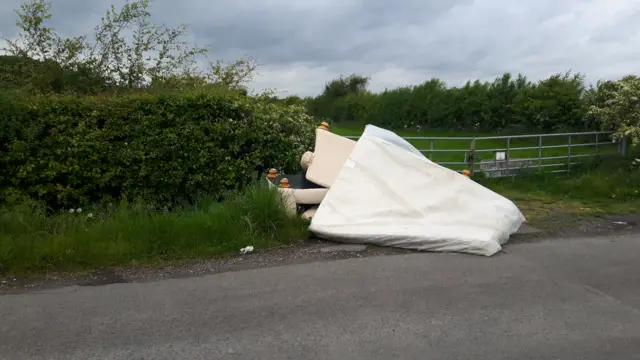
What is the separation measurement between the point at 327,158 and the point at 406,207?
5.29ft

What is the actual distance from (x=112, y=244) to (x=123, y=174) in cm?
184

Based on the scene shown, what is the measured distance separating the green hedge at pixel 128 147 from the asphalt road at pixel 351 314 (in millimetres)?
2836

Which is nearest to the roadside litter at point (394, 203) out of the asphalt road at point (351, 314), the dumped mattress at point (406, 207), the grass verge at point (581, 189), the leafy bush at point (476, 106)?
the dumped mattress at point (406, 207)

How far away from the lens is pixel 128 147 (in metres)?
8.21

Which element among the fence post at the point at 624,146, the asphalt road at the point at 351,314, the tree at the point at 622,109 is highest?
the tree at the point at 622,109

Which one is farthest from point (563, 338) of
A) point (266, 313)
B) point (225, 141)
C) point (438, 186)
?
point (225, 141)

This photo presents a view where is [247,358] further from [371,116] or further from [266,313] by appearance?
[371,116]

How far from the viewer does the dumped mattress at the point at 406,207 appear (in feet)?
23.5

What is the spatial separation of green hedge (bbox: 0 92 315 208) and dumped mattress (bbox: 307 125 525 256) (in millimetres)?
1416

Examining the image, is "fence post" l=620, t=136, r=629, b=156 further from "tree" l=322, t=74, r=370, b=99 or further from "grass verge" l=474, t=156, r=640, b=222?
"tree" l=322, t=74, r=370, b=99

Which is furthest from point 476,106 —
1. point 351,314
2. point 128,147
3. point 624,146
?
point 351,314

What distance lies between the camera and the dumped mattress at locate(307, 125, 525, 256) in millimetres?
7152

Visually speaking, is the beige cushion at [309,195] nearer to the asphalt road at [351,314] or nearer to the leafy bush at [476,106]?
the asphalt road at [351,314]

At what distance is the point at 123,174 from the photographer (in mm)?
8273
